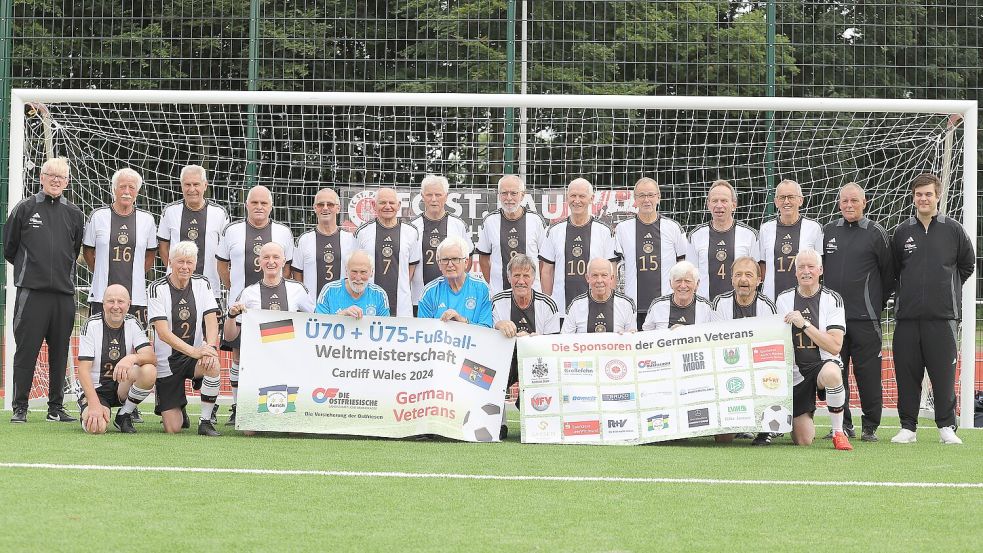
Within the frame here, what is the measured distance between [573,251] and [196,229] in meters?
2.68

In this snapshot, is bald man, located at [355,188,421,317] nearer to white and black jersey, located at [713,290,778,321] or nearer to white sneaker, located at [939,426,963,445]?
white and black jersey, located at [713,290,778,321]

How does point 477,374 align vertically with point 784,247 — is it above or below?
below

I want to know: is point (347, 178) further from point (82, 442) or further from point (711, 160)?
point (82, 442)

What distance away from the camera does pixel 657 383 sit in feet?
21.8

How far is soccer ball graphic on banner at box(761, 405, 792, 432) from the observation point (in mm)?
6551

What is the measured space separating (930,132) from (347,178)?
16.8ft

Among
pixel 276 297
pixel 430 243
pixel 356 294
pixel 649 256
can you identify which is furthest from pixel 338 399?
pixel 649 256

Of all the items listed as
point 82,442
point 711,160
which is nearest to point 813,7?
point 711,160

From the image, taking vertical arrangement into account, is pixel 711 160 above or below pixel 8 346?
above

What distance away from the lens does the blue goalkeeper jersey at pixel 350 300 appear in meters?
7.02

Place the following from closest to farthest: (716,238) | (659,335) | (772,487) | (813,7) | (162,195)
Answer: (772,487) → (659,335) → (716,238) → (162,195) → (813,7)

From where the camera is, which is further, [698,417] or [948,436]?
[948,436]

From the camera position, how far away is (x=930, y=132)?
9172 millimetres

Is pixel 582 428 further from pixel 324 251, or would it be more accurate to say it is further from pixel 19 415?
pixel 19 415
